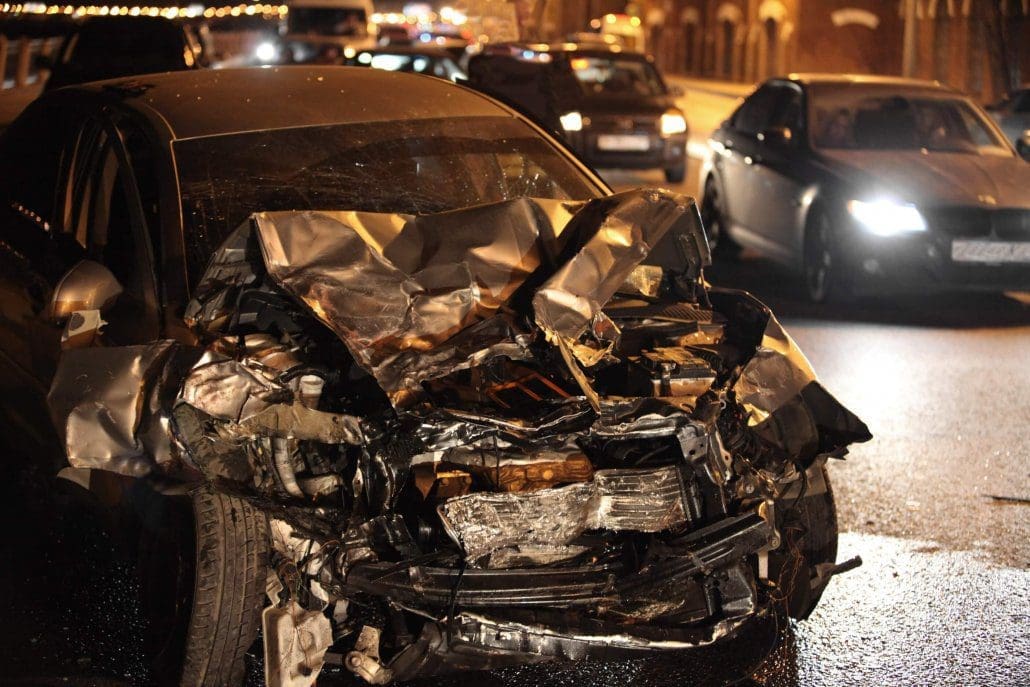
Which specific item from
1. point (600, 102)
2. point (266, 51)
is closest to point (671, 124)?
point (600, 102)

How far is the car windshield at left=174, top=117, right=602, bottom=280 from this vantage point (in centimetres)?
467

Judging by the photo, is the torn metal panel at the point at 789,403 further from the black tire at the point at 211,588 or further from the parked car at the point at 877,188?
the parked car at the point at 877,188

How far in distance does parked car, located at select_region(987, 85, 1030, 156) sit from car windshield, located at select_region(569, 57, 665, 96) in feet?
14.5

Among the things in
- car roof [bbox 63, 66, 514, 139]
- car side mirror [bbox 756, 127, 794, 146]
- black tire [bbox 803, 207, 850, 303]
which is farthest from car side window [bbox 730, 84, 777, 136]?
car roof [bbox 63, 66, 514, 139]

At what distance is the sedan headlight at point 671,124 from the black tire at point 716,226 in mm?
4933

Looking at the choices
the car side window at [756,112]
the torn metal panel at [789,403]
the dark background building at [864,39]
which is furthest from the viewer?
the dark background building at [864,39]

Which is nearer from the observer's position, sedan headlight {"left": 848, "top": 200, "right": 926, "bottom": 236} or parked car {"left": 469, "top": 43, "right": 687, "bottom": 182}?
sedan headlight {"left": 848, "top": 200, "right": 926, "bottom": 236}

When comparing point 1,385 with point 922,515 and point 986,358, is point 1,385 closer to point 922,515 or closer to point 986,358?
point 922,515

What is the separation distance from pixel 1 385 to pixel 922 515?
12.7 feet

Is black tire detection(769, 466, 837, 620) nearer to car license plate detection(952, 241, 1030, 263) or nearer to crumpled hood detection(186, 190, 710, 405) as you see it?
crumpled hood detection(186, 190, 710, 405)

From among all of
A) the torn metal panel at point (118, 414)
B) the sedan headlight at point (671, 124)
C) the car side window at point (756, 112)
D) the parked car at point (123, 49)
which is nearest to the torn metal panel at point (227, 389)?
the torn metal panel at point (118, 414)

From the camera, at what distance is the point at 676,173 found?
17344 millimetres

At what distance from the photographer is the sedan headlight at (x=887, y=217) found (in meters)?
9.32

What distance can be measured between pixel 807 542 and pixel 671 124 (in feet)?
43.1
